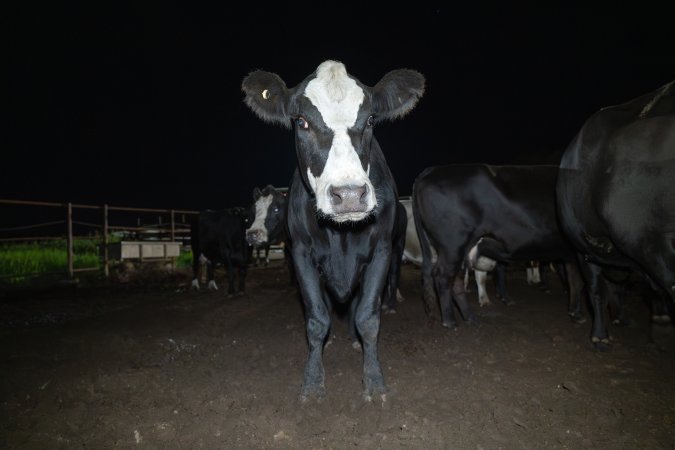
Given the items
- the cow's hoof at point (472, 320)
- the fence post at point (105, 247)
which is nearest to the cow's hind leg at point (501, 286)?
the cow's hoof at point (472, 320)

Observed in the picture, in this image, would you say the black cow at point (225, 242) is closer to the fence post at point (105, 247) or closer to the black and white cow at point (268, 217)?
the black and white cow at point (268, 217)

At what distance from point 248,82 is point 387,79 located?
1199mm

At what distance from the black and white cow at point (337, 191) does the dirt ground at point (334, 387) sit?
0.43 meters

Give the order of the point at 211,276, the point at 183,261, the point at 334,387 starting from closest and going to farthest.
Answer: the point at 334,387
the point at 211,276
the point at 183,261

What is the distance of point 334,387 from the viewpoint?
3080 millimetres

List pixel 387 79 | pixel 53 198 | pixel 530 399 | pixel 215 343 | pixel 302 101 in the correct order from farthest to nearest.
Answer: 1. pixel 53 198
2. pixel 215 343
3. pixel 387 79
4. pixel 302 101
5. pixel 530 399

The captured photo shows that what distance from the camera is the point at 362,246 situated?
3.35 m

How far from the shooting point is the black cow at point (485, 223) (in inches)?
212

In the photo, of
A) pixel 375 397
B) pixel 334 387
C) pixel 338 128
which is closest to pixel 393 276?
pixel 334 387

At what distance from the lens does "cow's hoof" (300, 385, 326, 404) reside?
9.31 feet

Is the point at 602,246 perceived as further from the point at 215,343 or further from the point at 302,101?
the point at 215,343

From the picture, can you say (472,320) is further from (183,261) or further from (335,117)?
(183,261)

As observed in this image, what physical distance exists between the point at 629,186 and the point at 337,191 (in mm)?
1962

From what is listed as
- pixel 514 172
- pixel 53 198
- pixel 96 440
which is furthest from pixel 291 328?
pixel 53 198
